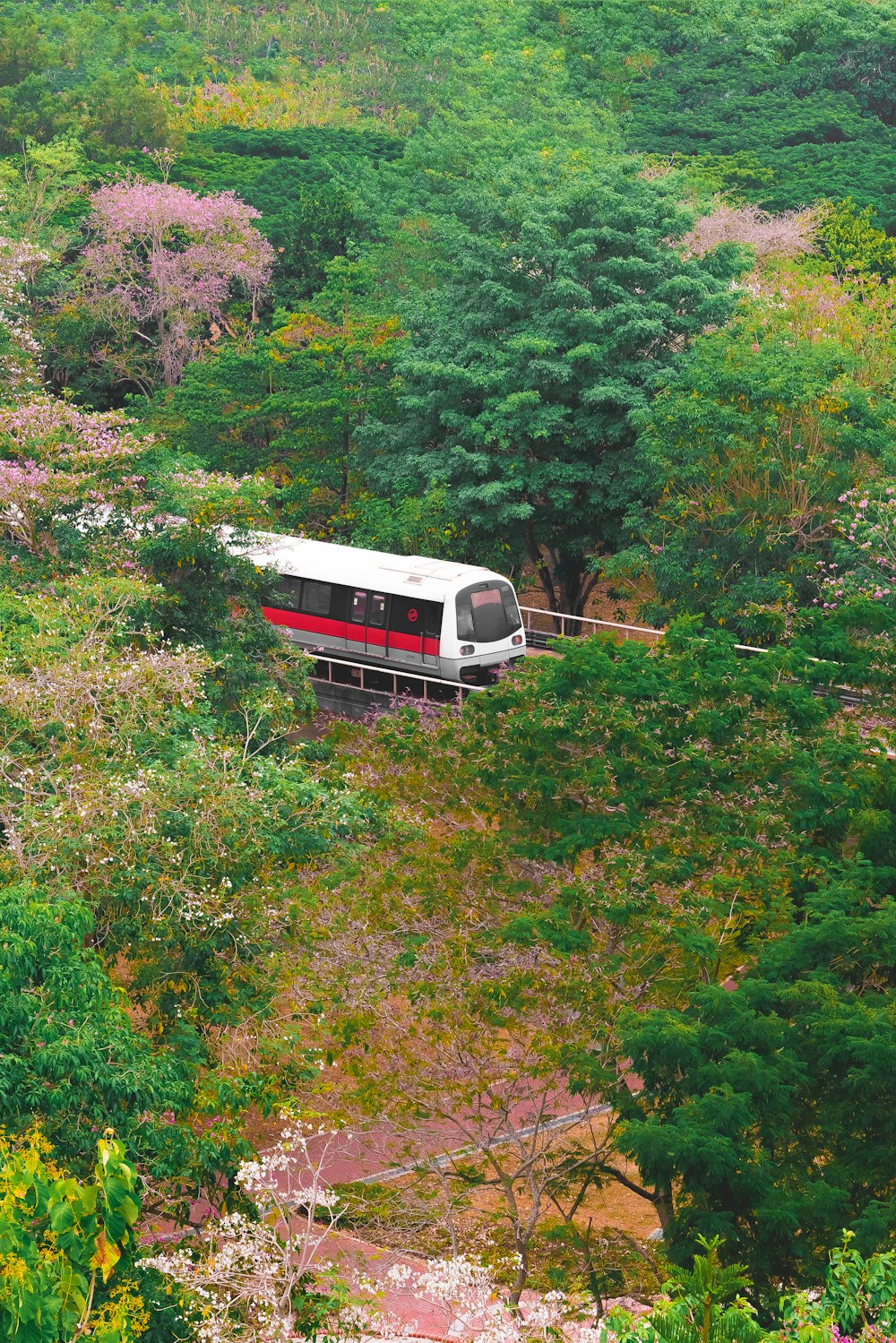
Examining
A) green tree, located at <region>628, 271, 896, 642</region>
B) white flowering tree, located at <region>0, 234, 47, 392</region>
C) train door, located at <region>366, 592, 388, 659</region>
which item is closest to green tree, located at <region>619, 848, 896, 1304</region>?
green tree, located at <region>628, 271, 896, 642</region>

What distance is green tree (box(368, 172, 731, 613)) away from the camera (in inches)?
1085

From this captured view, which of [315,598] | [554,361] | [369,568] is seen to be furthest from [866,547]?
[315,598]

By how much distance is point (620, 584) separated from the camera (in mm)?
29250

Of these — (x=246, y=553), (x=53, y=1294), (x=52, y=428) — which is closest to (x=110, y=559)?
(x=246, y=553)

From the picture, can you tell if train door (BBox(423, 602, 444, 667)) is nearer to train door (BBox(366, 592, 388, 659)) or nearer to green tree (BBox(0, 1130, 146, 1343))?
train door (BBox(366, 592, 388, 659))

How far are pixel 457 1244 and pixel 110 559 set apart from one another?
391 inches

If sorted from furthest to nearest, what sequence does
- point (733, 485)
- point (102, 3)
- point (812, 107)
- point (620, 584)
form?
point (102, 3) < point (812, 107) < point (620, 584) < point (733, 485)

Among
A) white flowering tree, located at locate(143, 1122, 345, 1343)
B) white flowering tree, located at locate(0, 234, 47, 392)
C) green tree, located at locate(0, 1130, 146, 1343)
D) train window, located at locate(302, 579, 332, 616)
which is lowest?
white flowering tree, located at locate(143, 1122, 345, 1343)

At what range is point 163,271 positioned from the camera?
4062 centimetres

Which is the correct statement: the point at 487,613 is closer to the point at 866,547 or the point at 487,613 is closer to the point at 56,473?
the point at 866,547

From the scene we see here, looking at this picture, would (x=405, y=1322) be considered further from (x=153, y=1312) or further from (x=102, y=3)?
(x=102, y=3)

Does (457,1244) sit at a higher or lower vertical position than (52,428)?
lower

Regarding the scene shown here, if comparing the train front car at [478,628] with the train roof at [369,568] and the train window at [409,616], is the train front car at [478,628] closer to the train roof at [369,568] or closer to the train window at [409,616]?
the train roof at [369,568]

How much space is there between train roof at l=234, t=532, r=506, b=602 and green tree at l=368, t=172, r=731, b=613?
2.57 metres
